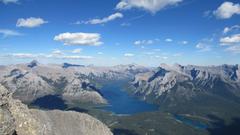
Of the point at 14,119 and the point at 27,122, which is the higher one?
the point at 14,119

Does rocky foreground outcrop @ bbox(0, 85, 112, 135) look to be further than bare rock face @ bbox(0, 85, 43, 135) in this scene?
Yes

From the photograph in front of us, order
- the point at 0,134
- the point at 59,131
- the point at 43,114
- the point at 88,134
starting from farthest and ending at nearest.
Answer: the point at 88,134 < the point at 43,114 < the point at 59,131 < the point at 0,134

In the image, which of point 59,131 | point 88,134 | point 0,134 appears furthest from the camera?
point 88,134

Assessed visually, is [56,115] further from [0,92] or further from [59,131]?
[0,92]

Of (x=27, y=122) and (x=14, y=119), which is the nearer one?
(x=14, y=119)

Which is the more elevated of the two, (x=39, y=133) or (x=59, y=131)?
(x=39, y=133)

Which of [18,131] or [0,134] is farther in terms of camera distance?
[18,131]

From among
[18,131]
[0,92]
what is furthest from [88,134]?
[0,92]

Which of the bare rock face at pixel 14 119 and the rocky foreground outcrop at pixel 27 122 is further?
the rocky foreground outcrop at pixel 27 122

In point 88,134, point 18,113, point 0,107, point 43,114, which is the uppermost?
point 0,107
